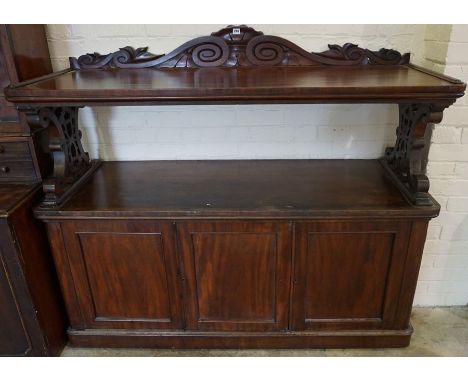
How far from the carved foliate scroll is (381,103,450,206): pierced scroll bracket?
4.95 ft

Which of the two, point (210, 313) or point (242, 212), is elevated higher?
point (242, 212)

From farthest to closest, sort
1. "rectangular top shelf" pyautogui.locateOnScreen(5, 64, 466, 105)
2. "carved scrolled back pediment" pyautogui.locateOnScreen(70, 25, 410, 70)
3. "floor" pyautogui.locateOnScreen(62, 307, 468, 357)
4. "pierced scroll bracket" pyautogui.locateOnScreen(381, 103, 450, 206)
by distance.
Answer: "floor" pyautogui.locateOnScreen(62, 307, 468, 357)
"carved scrolled back pediment" pyautogui.locateOnScreen(70, 25, 410, 70)
"pierced scroll bracket" pyautogui.locateOnScreen(381, 103, 450, 206)
"rectangular top shelf" pyautogui.locateOnScreen(5, 64, 466, 105)

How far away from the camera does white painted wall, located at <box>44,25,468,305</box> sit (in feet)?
6.31

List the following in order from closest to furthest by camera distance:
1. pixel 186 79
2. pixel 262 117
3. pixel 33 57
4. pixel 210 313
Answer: pixel 186 79 < pixel 33 57 < pixel 210 313 < pixel 262 117

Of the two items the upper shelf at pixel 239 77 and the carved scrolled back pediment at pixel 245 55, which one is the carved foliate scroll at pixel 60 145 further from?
the carved scrolled back pediment at pixel 245 55

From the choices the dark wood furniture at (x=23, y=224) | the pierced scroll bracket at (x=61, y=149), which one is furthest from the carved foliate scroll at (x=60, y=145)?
the dark wood furniture at (x=23, y=224)

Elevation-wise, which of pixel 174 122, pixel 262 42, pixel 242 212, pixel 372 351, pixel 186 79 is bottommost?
pixel 372 351

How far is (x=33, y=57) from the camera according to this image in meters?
1.83

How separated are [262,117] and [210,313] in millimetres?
1004


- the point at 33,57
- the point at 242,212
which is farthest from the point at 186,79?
the point at 33,57

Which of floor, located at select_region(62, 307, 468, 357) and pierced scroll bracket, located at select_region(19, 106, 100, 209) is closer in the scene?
pierced scroll bracket, located at select_region(19, 106, 100, 209)

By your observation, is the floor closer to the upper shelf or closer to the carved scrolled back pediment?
the upper shelf

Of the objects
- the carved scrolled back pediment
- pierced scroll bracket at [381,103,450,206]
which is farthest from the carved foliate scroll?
pierced scroll bracket at [381,103,450,206]
